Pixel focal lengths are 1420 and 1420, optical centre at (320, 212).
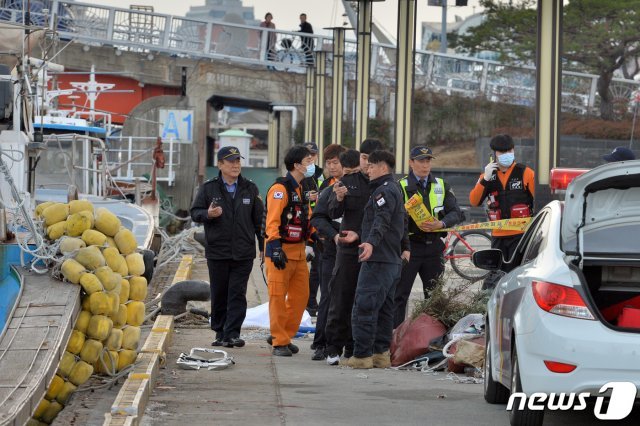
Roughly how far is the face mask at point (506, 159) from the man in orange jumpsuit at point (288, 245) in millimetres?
2281

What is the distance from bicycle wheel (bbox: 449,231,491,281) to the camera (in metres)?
21.9

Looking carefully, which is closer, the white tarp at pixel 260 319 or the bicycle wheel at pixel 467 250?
the white tarp at pixel 260 319

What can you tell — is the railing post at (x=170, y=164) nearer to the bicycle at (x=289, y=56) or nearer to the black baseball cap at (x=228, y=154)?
the bicycle at (x=289, y=56)

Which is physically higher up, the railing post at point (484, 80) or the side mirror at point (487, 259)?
the railing post at point (484, 80)

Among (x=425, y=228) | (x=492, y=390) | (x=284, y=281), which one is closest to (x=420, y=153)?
(x=425, y=228)

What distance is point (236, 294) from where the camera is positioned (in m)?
14.0

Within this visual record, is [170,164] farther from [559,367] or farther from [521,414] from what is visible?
[559,367]

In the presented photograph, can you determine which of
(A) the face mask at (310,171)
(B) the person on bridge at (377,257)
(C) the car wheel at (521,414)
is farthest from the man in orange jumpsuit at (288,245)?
(C) the car wheel at (521,414)

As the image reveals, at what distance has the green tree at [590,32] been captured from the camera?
149 ft

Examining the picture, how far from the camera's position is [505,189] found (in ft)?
50.0

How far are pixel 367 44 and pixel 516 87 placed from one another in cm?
2476

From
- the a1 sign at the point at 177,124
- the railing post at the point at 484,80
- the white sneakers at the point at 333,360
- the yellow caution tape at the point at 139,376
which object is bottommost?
the white sneakers at the point at 333,360

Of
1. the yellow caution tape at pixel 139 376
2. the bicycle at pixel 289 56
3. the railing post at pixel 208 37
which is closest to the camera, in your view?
the yellow caution tape at pixel 139 376

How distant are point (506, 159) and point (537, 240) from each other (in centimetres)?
587
